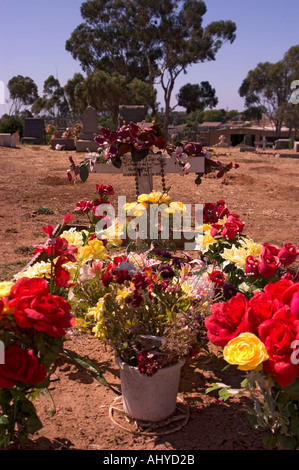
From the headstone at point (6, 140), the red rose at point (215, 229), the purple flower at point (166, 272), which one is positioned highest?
the headstone at point (6, 140)

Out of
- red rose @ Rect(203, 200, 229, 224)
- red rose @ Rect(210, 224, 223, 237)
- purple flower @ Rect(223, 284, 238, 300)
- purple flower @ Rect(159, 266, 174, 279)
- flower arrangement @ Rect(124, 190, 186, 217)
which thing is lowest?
purple flower @ Rect(223, 284, 238, 300)

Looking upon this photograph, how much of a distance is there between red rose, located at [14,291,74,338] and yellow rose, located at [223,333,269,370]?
606 millimetres

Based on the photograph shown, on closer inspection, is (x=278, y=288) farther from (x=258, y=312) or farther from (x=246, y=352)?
(x=246, y=352)

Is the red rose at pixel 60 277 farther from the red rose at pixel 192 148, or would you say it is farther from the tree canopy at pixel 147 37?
the tree canopy at pixel 147 37

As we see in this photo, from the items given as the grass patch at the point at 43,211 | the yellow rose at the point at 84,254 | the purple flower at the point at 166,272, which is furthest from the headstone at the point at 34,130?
the purple flower at the point at 166,272

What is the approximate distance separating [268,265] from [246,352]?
0.76m

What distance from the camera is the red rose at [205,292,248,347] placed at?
173 cm

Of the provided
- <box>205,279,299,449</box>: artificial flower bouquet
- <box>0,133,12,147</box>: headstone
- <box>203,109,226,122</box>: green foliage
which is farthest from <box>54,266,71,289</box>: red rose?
<box>203,109,226,122</box>: green foliage

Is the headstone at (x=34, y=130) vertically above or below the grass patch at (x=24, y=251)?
above

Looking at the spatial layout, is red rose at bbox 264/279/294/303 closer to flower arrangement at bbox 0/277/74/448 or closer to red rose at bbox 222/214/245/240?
flower arrangement at bbox 0/277/74/448

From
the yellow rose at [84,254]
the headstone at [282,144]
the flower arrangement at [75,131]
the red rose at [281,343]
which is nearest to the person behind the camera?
the red rose at [281,343]

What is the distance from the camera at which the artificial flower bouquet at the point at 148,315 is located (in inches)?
87.0

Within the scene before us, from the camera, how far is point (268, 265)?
89.7 inches

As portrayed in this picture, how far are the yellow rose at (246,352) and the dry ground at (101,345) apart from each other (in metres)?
0.77
